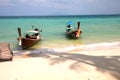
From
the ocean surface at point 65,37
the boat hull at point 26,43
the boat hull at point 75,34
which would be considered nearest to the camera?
the boat hull at point 26,43

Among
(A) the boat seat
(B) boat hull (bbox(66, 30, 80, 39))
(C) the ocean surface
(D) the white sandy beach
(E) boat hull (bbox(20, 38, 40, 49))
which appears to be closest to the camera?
(D) the white sandy beach

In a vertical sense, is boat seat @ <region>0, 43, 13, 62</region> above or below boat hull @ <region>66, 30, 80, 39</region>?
below

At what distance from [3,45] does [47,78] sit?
6.80m

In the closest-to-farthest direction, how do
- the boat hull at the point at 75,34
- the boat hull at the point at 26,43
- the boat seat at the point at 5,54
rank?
1. the boat seat at the point at 5,54
2. the boat hull at the point at 26,43
3. the boat hull at the point at 75,34

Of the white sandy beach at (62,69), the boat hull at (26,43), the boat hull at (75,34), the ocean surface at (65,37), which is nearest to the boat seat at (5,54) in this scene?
the white sandy beach at (62,69)

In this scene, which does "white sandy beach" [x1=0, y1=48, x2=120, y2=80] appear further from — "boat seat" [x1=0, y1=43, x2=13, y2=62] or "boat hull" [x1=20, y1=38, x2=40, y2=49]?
"boat hull" [x1=20, y1=38, x2=40, y2=49]

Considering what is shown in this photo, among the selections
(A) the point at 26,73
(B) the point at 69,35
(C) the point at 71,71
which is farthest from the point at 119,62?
(B) the point at 69,35

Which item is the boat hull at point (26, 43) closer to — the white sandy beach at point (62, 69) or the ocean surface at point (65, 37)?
the ocean surface at point (65, 37)

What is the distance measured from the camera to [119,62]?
12.0 meters

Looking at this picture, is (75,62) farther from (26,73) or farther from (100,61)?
(26,73)

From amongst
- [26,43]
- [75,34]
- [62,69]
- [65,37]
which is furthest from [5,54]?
[65,37]

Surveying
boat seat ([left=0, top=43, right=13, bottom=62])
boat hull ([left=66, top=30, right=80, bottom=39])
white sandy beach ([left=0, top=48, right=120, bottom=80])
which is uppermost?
boat hull ([left=66, top=30, right=80, bottom=39])

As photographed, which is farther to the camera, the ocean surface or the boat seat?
the ocean surface

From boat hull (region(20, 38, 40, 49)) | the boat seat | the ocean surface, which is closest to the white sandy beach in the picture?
the boat seat
